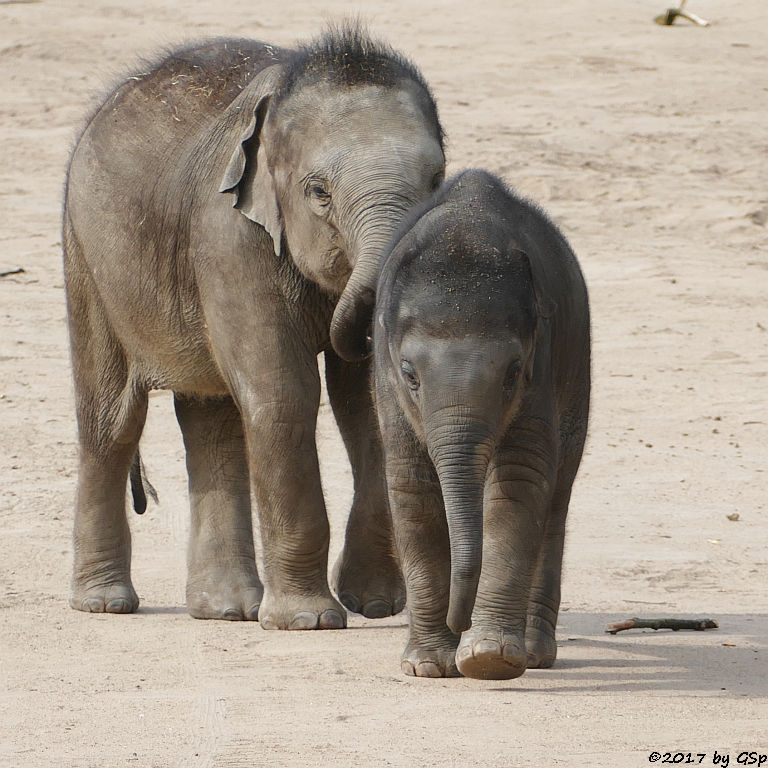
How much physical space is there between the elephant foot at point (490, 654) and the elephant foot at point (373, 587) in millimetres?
1564

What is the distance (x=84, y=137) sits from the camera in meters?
6.61

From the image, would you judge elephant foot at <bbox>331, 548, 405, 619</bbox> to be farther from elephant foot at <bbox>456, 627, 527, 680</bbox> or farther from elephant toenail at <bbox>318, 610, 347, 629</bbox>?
elephant foot at <bbox>456, 627, 527, 680</bbox>

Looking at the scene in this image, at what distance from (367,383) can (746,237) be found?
25.5 feet

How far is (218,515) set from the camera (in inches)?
256

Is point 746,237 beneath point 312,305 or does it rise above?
beneath

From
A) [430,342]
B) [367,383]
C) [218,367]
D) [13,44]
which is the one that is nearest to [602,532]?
[367,383]

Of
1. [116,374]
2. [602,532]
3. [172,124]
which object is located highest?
[172,124]

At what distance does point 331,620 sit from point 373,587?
0.51m

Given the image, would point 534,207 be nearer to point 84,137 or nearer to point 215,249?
point 215,249

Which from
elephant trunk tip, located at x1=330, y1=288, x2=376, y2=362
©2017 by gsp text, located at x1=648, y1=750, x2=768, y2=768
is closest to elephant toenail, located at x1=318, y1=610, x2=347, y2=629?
elephant trunk tip, located at x1=330, y1=288, x2=376, y2=362

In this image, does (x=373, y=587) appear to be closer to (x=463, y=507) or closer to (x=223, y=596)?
(x=223, y=596)

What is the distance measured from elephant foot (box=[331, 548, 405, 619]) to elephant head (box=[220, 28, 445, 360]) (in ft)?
3.79

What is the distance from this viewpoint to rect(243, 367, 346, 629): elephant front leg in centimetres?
576

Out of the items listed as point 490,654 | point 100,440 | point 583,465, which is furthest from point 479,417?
point 583,465
